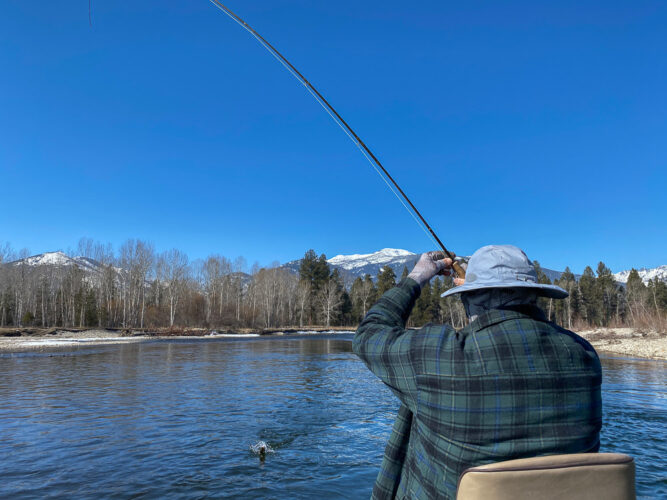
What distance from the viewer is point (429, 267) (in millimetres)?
2268

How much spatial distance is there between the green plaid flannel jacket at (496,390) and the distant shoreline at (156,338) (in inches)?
1143

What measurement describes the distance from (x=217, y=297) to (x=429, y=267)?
84731mm

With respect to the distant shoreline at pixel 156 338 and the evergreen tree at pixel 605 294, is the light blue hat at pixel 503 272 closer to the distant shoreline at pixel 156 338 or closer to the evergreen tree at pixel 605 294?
the distant shoreline at pixel 156 338

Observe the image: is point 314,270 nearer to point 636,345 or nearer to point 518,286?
point 636,345

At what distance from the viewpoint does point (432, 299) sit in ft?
286

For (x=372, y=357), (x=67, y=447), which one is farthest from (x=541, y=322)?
(x=67, y=447)

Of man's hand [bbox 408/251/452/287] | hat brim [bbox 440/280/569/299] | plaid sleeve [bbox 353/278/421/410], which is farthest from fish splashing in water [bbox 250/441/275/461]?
hat brim [bbox 440/280/569/299]

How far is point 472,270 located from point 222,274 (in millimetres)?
90738

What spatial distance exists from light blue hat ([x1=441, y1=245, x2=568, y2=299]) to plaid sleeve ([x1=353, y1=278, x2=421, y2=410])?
25 cm

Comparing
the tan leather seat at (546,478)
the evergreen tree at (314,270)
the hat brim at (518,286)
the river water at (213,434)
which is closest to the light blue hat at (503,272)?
the hat brim at (518,286)

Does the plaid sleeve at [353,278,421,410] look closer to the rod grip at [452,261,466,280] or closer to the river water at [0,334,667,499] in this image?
the rod grip at [452,261,466,280]

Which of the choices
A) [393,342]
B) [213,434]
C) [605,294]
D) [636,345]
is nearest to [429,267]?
[393,342]

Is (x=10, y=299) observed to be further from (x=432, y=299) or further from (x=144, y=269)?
(x=432, y=299)

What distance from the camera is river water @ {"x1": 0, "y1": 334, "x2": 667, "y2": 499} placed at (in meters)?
5.73
